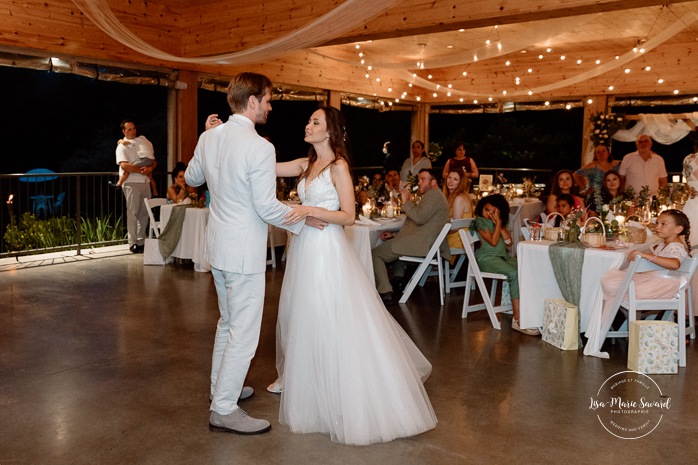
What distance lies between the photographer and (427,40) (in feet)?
37.3

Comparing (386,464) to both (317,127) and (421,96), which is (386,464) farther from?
(421,96)

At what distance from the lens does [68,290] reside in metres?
6.86

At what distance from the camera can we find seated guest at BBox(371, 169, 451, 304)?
21.0ft

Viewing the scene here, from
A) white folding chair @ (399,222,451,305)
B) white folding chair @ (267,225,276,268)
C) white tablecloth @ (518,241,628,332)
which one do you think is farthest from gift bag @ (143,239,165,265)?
white tablecloth @ (518,241,628,332)

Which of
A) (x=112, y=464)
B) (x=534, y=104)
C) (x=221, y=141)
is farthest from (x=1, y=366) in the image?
(x=534, y=104)

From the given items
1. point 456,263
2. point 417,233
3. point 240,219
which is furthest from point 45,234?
point 240,219

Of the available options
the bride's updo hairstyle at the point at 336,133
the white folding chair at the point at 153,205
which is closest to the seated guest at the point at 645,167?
the white folding chair at the point at 153,205

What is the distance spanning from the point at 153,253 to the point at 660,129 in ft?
28.9

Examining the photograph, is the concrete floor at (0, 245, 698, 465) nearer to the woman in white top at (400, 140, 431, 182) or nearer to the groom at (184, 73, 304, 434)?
the groom at (184, 73, 304, 434)

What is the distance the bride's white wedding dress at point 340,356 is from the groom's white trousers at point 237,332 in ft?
0.76

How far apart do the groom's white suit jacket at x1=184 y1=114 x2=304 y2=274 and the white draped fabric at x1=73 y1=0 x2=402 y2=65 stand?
10.4 feet

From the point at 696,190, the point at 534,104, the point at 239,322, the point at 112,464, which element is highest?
the point at 534,104

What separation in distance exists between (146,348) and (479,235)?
2.77 m

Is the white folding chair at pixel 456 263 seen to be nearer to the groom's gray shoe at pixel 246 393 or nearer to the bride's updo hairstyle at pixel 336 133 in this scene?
the bride's updo hairstyle at pixel 336 133
